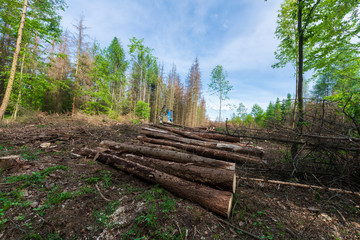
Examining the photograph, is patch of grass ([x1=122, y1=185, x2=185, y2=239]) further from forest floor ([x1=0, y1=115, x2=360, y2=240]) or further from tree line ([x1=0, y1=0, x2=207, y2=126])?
tree line ([x1=0, y1=0, x2=207, y2=126])

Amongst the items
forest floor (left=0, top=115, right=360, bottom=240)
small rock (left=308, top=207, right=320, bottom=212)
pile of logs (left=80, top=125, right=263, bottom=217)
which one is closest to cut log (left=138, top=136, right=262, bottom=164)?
pile of logs (left=80, top=125, right=263, bottom=217)

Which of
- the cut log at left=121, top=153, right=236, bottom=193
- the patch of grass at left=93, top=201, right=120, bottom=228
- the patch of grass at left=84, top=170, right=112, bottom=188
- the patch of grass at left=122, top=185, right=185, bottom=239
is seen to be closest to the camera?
the patch of grass at left=122, top=185, right=185, bottom=239

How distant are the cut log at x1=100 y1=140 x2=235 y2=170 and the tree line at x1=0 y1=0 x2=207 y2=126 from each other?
9207 mm

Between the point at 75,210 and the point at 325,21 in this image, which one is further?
the point at 325,21

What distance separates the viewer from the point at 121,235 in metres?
1.54

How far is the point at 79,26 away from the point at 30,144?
12414 millimetres

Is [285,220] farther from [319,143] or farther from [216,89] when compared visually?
[216,89]

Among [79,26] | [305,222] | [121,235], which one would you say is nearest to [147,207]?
[121,235]

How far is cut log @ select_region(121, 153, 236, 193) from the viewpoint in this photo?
2.15 meters

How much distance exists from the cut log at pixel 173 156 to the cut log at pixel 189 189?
55 cm

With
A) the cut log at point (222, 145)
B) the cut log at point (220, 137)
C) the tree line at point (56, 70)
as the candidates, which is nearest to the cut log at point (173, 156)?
the cut log at point (222, 145)

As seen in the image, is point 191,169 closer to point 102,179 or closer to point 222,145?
point 102,179

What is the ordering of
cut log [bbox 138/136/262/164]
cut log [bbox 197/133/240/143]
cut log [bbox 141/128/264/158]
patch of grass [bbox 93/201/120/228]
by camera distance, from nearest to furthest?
patch of grass [bbox 93/201/120/228] < cut log [bbox 138/136/262/164] < cut log [bbox 141/128/264/158] < cut log [bbox 197/133/240/143]

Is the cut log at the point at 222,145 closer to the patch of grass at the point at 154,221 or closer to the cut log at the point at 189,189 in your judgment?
the cut log at the point at 189,189
